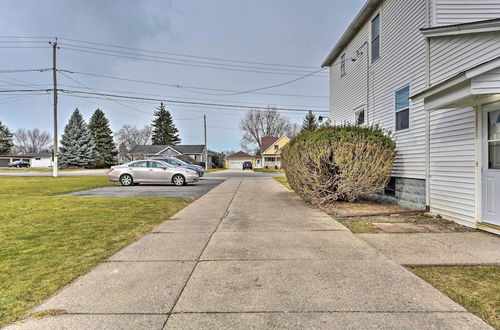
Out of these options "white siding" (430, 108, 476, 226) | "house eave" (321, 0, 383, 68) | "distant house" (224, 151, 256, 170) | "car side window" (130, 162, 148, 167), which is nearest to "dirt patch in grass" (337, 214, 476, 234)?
"white siding" (430, 108, 476, 226)

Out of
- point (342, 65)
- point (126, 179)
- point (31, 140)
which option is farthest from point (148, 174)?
point (31, 140)

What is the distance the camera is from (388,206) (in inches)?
343

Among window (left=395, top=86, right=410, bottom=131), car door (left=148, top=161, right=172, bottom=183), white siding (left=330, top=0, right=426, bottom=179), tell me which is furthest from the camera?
car door (left=148, top=161, right=172, bottom=183)

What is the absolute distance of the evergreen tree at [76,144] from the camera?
157 feet

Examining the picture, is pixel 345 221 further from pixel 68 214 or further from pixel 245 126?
pixel 245 126

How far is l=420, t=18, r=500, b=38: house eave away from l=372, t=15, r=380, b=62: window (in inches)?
138

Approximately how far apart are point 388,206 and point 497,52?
4.71 metres

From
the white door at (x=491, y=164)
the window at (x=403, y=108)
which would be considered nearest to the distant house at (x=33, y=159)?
the window at (x=403, y=108)

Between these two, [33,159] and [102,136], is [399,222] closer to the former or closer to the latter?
[102,136]

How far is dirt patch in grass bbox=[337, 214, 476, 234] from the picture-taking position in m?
5.71

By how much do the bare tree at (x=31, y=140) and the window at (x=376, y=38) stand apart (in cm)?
9629

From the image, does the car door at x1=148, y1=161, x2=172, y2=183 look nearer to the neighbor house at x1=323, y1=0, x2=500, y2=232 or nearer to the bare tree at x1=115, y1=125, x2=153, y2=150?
the neighbor house at x1=323, y1=0, x2=500, y2=232

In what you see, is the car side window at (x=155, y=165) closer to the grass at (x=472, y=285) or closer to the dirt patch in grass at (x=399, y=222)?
the dirt patch in grass at (x=399, y=222)

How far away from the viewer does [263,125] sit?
64.1m
